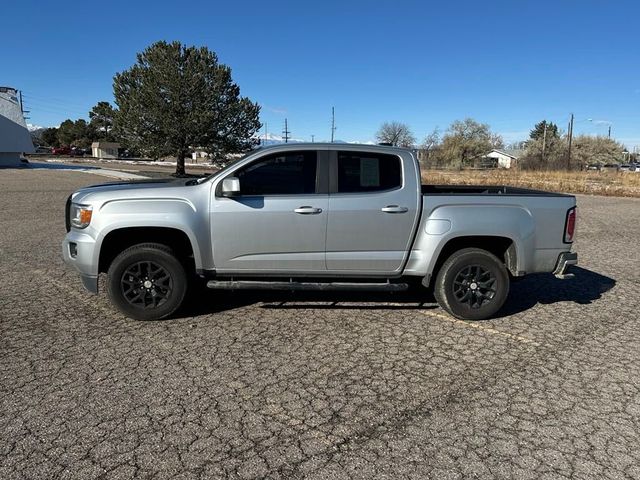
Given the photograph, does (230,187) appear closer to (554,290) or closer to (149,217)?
(149,217)

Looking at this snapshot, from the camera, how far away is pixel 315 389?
373cm

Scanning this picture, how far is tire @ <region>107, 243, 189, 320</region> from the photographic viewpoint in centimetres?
503

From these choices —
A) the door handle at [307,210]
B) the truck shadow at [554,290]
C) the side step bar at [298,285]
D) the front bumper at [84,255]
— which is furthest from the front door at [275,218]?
the truck shadow at [554,290]

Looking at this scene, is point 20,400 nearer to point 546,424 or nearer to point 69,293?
point 69,293

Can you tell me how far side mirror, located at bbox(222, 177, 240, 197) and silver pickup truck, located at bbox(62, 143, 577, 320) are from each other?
0.04ft

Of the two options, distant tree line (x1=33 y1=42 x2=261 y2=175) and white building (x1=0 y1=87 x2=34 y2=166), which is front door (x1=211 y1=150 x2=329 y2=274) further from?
white building (x1=0 y1=87 x2=34 y2=166)

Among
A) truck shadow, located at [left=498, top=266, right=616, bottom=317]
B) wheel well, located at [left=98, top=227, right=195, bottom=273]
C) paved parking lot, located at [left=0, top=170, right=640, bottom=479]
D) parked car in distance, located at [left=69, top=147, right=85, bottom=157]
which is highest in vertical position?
parked car in distance, located at [left=69, top=147, right=85, bottom=157]

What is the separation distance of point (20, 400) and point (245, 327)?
6.79 ft

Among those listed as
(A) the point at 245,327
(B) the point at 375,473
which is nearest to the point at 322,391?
(B) the point at 375,473

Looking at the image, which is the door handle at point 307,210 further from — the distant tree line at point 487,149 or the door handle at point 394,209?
the distant tree line at point 487,149

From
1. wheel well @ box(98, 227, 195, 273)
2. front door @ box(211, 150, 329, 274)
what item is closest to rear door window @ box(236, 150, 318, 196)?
front door @ box(211, 150, 329, 274)

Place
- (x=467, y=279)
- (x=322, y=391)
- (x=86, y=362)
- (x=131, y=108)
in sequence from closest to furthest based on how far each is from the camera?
(x=322, y=391) → (x=86, y=362) → (x=467, y=279) → (x=131, y=108)

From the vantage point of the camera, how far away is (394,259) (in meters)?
5.21

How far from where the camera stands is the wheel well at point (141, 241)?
5121mm
